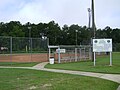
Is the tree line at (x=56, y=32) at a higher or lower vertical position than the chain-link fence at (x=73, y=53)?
higher

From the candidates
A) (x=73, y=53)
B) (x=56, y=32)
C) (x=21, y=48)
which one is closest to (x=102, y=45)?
(x=21, y=48)

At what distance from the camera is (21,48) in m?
38.4

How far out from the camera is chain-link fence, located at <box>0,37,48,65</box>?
35281 mm

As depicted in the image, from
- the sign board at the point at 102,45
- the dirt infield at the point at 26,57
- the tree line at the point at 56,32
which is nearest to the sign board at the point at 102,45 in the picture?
the sign board at the point at 102,45

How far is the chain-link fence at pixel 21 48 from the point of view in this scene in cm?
3528

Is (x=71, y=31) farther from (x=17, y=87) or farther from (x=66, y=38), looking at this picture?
(x=17, y=87)

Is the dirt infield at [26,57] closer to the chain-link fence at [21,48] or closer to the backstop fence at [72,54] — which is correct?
the chain-link fence at [21,48]

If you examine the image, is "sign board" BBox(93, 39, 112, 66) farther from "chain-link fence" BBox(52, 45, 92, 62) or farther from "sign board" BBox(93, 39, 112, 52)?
"chain-link fence" BBox(52, 45, 92, 62)

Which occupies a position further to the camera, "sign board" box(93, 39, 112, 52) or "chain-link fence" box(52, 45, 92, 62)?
"chain-link fence" box(52, 45, 92, 62)

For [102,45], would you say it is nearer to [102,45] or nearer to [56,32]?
A: [102,45]

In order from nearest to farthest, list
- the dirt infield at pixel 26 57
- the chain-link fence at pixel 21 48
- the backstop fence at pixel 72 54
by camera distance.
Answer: the chain-link fence at pixel 21 48
the backstop fence at pixel 72 54
the dirt infield at pixel 26 57

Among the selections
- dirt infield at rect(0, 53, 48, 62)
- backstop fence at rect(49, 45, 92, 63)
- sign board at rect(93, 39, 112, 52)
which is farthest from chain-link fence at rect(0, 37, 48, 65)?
sign board at rect(93, 39, 112, 52)

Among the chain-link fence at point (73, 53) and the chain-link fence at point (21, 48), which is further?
the chain-link fence at point (73, 53)

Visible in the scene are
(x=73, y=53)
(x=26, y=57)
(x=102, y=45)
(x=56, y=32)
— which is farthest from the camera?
(x=56, y=32)
